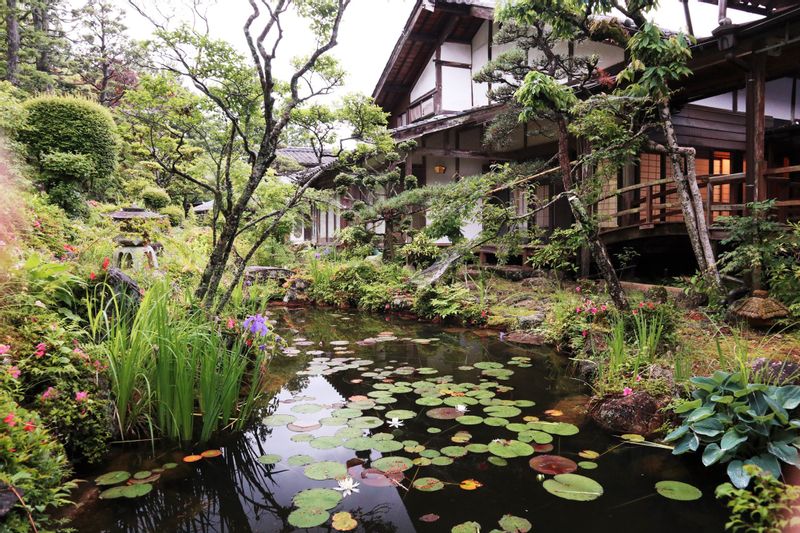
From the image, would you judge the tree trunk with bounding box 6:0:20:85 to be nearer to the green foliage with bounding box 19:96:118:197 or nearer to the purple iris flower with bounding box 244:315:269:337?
the green foliage with bounding box 19:96:118:197

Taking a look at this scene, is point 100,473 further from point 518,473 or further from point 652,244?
point 652,244

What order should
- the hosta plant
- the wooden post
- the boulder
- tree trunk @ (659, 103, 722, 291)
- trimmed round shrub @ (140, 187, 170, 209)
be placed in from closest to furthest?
1. the hosta plant
2. the boulder
3. tree trunk @ (659, 103, 722, 291)
4. the wooden post
5. trimmed round shrub @ (140, 187, 170, 209)

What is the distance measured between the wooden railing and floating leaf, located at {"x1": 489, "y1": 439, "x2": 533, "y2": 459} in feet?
12.8

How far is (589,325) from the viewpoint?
498cm

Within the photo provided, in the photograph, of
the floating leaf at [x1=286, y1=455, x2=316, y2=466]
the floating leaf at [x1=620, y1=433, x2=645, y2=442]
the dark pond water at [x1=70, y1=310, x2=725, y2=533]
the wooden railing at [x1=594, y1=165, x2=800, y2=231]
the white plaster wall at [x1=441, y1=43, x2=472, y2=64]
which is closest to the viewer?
the dark pond water at [x1=70, y1=310, x2=725, y2=533]

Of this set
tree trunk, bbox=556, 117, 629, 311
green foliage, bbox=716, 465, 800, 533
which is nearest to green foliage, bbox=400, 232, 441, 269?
tree trunk, bbox=556, 117, 629, 311

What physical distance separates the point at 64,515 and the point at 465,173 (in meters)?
11.8

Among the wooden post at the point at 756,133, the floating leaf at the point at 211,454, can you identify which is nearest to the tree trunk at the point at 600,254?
the wooden post at the point at 756,133

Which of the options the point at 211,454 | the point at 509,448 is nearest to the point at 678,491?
the point at 509,448

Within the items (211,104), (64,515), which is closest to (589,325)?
(211,104)

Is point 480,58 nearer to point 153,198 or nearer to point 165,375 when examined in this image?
point 153,198

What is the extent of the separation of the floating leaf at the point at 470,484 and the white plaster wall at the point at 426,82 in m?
12.0

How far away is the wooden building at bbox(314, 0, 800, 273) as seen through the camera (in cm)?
596

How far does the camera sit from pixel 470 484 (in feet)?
8.04
